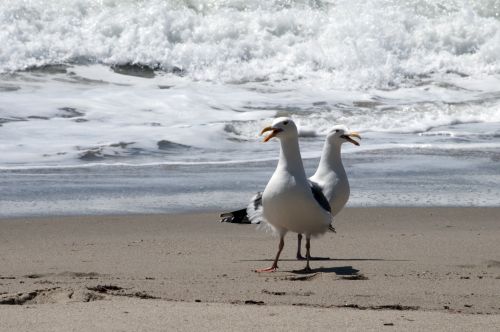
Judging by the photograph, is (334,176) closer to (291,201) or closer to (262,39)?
(291,201)

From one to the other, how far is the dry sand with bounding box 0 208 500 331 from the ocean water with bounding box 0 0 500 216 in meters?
0.81

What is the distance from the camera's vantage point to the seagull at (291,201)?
576 centimetres

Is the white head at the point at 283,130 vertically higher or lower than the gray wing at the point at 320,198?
higher

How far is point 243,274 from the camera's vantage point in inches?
221

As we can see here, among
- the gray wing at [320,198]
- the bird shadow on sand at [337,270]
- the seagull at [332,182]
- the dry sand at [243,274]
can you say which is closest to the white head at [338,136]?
the seagull at [332,182]

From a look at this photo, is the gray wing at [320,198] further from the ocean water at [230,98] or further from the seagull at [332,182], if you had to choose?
the ocean water at [230,98]

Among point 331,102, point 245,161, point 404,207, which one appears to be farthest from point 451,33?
point 404,207

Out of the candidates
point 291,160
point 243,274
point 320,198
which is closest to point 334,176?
point 320,198

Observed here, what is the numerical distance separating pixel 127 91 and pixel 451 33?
303 inches

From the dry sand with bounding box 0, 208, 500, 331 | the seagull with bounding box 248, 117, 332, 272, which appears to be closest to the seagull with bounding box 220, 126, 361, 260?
the dry sand with bounding box 0, 208, 500, 331

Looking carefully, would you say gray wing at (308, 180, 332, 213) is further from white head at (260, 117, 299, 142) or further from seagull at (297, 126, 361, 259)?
seagull at (297, 126, 361, 259)

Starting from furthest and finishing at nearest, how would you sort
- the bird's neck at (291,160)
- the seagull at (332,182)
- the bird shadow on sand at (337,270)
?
1. the seagull at (332,182)
2. the bird's neck at (291,160)
3. the bird shadow on sand at (337,270)

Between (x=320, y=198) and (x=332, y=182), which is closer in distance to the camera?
(x=320, y=198)

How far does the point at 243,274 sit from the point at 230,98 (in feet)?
33.0
